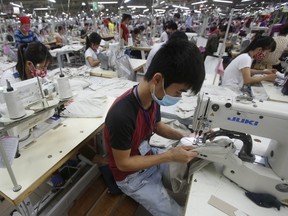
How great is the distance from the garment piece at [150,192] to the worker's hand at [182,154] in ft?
0.98

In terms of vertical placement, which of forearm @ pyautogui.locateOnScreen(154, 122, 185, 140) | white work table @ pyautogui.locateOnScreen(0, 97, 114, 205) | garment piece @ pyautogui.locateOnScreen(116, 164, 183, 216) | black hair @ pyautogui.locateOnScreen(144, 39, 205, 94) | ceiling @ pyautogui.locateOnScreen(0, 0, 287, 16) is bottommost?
garment piece @ pyautogui.locateOnScreen(116, 164, 183, 216)

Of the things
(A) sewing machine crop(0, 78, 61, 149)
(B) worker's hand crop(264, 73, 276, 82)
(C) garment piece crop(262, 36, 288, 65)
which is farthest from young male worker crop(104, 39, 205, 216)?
(C) garment piece crop(262, 36, 288, 65)

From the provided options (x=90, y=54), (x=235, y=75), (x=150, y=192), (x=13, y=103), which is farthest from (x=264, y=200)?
(x=90, y=54)

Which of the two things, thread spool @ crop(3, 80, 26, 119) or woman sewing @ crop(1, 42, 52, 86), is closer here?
thread spool @ crop(3, 80, 26, 119)

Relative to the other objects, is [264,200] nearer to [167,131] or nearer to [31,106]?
[167,131]

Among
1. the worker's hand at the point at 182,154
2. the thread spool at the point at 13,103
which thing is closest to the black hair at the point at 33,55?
the thread spool at the point at 13,103

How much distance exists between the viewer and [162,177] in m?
1.32

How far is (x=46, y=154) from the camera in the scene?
1181mm

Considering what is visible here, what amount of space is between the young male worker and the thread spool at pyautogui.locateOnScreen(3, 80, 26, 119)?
0.47m

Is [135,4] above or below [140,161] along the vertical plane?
above

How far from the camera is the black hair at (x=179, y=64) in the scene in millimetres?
872

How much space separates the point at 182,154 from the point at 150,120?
11.9 inches

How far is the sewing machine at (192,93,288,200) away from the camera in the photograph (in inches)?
36.2

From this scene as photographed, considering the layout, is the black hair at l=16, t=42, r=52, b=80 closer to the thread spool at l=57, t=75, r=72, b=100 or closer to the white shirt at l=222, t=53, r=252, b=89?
the thread spool at l=57, t=75, r=72, b=100
